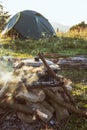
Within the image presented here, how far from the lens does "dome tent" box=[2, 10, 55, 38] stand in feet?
71.2

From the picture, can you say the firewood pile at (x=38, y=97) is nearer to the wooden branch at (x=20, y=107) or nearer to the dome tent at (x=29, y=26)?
the wooden branch at (x=20, y=107)

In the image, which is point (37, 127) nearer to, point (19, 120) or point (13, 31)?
point (19, 120)

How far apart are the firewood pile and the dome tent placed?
522 inches

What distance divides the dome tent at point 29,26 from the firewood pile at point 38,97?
13.3 m

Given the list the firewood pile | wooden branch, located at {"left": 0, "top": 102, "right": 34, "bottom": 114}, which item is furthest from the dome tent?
wooden branch, located at {"left": 0, "top": 102, "right": 34, "bottom": 114}

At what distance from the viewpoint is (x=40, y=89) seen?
771 centimetres

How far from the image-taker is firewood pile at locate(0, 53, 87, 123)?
7484 mm

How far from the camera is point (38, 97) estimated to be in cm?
750

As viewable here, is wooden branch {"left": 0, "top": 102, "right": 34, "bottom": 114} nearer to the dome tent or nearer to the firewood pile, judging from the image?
the firewood pile

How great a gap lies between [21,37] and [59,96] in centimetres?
1384

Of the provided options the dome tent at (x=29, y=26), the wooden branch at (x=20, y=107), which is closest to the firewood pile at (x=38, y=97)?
the wooden branch at (x=20, y=107)

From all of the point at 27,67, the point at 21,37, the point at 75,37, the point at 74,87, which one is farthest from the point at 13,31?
the point at 27,67

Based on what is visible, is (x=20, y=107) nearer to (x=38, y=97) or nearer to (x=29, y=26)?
(x=38, y=97)

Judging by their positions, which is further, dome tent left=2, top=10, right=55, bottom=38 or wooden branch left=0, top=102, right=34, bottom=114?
dome tent left=2, top=10, right=55, bottom=38
